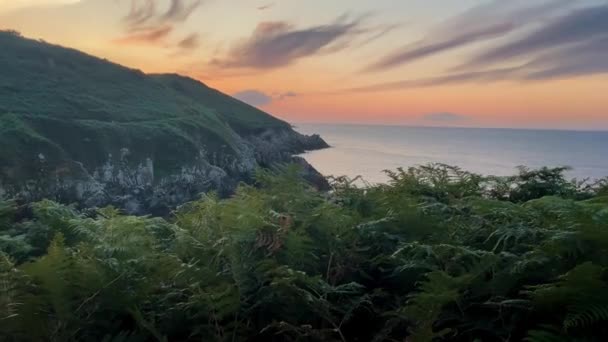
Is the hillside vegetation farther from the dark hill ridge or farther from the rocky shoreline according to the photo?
the dark hill ridge

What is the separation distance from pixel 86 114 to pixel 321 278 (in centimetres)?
7275

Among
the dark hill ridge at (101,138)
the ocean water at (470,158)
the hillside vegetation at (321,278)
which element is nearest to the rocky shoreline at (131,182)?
the dark hill ridge at (101,138)

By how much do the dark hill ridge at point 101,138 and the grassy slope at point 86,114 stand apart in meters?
0.14

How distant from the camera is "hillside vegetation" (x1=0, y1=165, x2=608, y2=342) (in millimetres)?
2252

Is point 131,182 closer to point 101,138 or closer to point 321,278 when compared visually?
point 101,138

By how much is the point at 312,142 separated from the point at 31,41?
66.1 meters

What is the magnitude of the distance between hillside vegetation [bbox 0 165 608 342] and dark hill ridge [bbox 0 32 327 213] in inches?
1533

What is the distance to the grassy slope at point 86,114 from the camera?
54.6 m

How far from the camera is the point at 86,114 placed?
68938mm

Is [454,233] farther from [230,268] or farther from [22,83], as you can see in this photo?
[22,83]

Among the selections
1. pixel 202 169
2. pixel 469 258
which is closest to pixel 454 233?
pixel 469 258

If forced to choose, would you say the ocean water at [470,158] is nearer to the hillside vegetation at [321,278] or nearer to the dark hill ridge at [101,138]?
the dark hill ridge at [101,138]

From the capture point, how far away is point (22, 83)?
7219 centimetres

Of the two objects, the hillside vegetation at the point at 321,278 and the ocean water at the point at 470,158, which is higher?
the hillside vegetation at the point at 321,278
